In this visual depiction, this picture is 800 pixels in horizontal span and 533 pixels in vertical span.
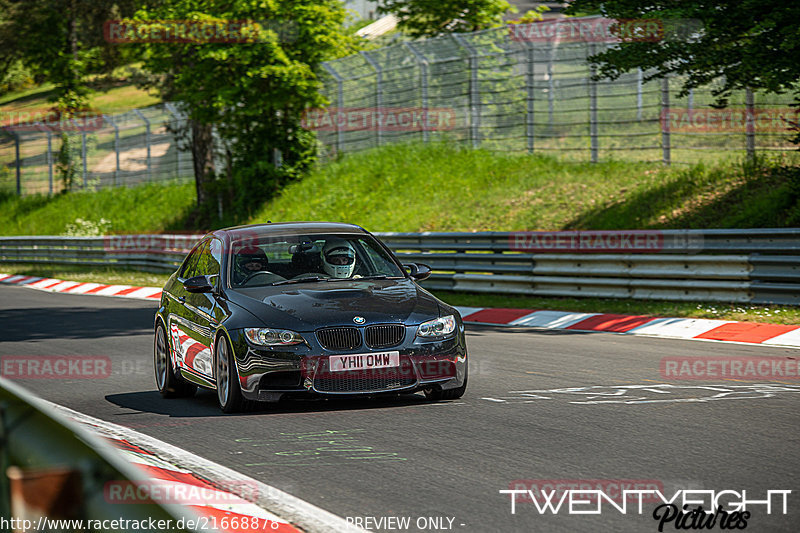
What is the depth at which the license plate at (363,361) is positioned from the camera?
770 centimetres

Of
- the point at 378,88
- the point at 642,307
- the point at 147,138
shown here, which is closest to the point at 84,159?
the point at 147,138

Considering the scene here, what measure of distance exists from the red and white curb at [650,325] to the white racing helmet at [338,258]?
16.5 feet

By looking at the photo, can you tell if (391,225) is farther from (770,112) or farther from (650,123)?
(770,112)

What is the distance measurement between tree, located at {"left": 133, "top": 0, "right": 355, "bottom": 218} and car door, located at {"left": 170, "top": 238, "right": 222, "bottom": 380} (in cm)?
2047

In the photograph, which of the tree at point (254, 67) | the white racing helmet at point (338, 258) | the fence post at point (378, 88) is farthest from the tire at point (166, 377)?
the tree at point (254, 67)

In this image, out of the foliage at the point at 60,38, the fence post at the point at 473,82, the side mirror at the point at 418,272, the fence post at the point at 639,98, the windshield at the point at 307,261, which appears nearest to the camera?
the windshield at the point at 307,261

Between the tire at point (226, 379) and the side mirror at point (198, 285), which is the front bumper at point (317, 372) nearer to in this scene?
the tire at point (226, 379)

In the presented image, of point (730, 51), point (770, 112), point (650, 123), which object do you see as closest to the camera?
point (730, 51)

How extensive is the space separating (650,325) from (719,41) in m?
4.44

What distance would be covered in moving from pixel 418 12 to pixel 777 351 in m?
32.2

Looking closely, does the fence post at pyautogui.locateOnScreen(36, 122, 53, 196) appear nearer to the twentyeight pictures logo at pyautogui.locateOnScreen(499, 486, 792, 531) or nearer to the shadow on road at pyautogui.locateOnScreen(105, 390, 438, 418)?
the shadow on road at pyautogui.locateOnScreen(105, 390, 438, 418)

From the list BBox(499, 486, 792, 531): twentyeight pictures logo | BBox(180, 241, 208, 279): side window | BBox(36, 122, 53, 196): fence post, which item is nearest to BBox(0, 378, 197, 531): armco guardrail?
BBox(499, 486, 792, 531): twentyeight pictures logo

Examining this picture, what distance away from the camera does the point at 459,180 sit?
26781 mm

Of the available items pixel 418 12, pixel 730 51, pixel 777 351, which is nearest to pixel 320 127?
pixel 418 12
